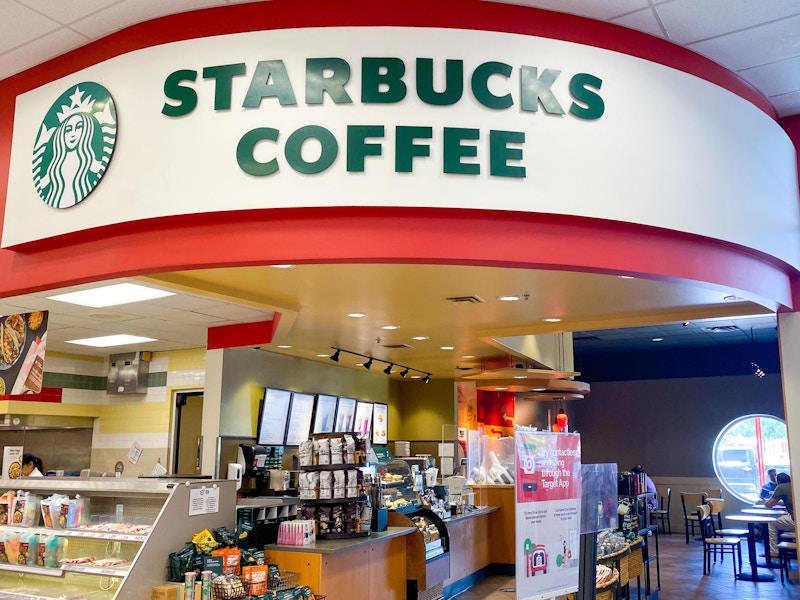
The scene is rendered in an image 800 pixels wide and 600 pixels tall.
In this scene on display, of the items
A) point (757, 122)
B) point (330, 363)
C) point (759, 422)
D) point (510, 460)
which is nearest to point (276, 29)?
point (757, 122)

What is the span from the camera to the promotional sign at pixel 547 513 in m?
3.96

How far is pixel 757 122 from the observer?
505 cm

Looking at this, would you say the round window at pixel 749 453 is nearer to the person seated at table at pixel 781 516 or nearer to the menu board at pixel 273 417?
the person seated at table at pixel 781 516

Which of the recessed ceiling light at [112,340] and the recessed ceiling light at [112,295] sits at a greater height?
the recessed ceiling light at [112,295]

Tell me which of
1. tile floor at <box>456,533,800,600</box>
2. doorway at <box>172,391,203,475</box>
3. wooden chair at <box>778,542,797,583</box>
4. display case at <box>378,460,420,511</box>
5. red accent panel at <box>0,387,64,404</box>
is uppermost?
red accent panel at <box>0,387,64,404</box>

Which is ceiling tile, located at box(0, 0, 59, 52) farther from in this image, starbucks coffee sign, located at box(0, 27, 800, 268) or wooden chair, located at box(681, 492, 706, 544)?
wooden chair, located at box(681, 492, 706, 544)

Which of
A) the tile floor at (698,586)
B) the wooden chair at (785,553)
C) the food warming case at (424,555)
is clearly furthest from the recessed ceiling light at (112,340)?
the wooden chair at (785,553)

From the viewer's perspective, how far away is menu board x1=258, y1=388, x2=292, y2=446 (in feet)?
29.7

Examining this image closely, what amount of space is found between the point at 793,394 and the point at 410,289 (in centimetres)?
291

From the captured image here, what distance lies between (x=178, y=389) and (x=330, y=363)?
2.27 meters

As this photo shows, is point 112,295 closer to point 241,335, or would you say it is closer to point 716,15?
point 241,335

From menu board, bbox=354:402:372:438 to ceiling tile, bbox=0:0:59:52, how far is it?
777 cm

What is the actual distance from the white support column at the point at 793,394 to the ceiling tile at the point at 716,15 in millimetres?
2348

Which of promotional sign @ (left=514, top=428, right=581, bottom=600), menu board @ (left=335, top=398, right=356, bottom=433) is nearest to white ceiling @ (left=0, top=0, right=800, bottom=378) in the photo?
promotional sign @ (left=514, top=428, right=581, bottom=600)
